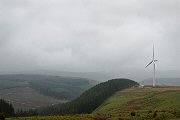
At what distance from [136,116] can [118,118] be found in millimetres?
5282

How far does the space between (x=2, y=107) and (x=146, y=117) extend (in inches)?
4648

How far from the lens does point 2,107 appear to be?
592 ft

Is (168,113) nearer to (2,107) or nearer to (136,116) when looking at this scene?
(136,116)

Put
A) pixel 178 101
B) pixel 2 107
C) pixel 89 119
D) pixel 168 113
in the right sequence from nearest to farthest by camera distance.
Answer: pixel 89 119 < pixel 168 113 < pixel 178 101 < pixel 2 107

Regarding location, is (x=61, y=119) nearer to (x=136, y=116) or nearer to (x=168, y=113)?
(x=136, y=116)

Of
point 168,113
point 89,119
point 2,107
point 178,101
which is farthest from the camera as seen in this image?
point 2,107

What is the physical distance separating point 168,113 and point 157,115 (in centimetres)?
372

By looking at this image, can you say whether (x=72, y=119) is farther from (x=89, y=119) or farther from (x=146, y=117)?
(x=146, y=117)

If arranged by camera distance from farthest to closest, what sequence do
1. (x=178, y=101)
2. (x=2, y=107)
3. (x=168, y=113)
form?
(x=2, y=107) → (x=178, y=101) → (x=168, y=113)

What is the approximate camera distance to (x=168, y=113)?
80250 millimetres

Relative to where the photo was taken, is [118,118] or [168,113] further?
[168,113]

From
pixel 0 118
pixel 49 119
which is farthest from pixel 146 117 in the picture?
pixel 0 118

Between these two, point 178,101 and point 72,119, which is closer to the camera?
point 72,119

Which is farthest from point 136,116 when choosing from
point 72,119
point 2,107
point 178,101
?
point 2,107
